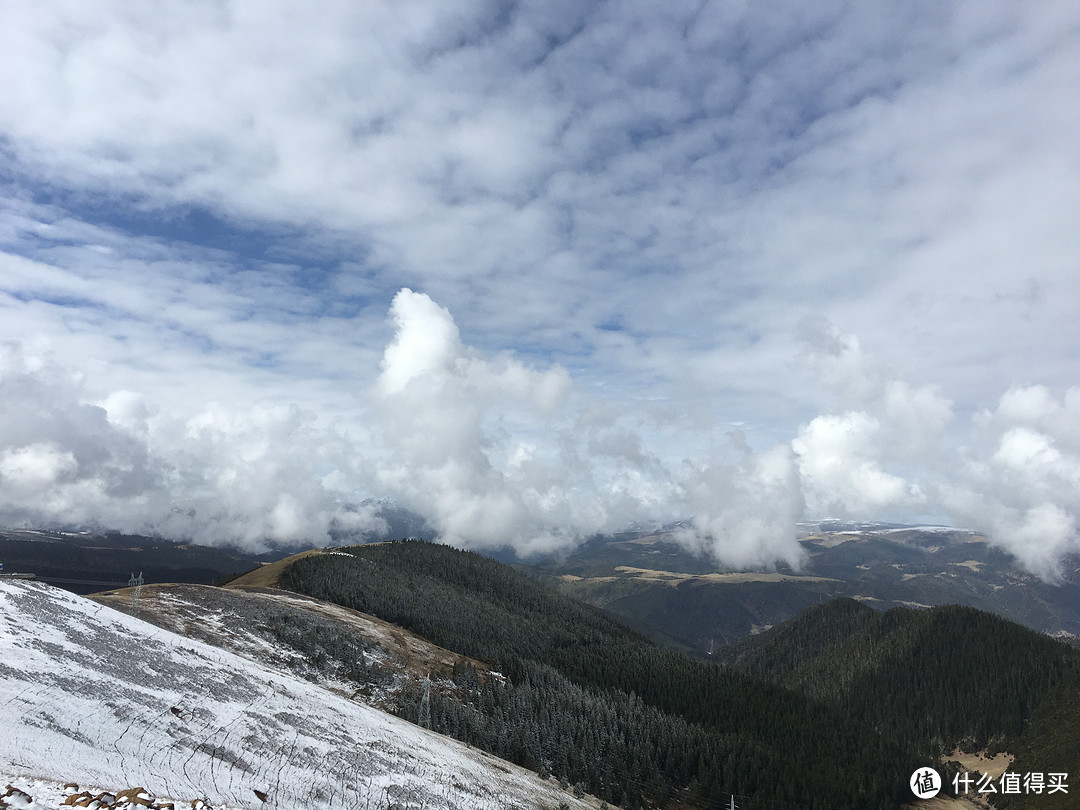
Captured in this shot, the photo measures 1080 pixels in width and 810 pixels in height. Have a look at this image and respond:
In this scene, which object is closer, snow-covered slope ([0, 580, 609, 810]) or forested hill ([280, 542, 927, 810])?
snow-covered slope ([0, 580, 609, 810])

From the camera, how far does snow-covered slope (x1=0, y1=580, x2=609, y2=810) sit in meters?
28.4

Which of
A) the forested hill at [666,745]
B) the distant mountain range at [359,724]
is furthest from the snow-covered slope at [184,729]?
the forested hill at [666,745]

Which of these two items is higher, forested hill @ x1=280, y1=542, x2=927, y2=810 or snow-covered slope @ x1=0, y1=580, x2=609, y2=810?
snow-covered slope @ x1=0, y1=580, x2=609, y2=810

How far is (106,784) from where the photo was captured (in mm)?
24828

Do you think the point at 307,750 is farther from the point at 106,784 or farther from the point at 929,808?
the point at 929,808

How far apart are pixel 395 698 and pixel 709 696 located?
5046 inches

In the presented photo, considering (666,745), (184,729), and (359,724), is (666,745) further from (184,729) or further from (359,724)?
(184,729)

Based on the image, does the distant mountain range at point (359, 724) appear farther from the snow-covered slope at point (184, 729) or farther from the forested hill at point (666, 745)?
the forested hill at point (666, 745)

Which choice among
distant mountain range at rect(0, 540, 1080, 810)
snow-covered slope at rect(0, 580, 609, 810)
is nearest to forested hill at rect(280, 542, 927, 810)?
distant mountain range at rect(0, 540, 1080, 810)

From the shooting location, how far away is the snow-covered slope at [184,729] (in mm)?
28375

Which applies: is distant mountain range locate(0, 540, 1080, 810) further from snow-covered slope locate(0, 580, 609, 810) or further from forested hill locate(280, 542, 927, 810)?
forested hill locate(280, 542, 927, 810)

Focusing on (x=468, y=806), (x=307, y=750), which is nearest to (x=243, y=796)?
(x=307, y=750)

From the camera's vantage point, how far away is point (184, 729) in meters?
35.8

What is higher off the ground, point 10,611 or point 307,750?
point 10,611
